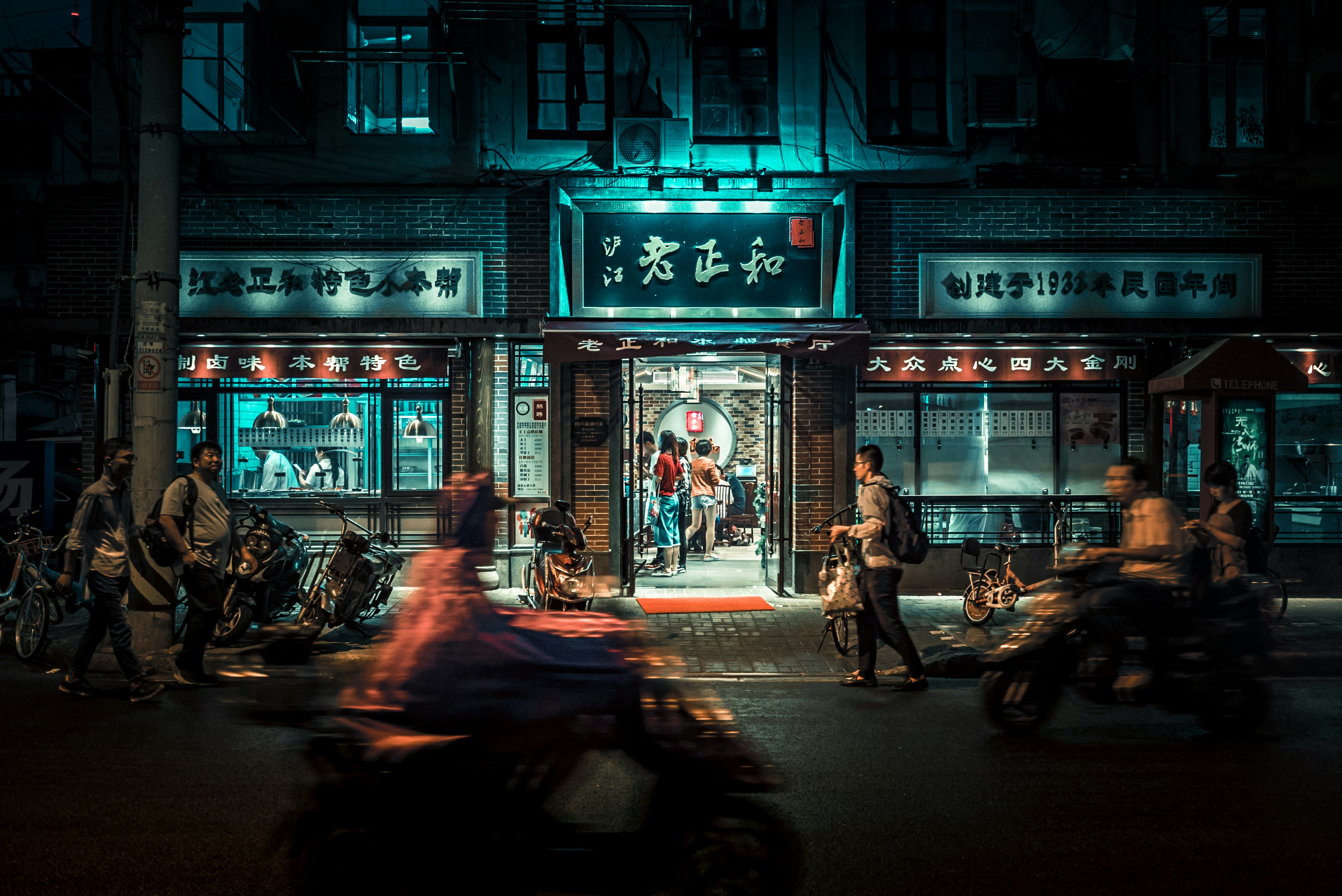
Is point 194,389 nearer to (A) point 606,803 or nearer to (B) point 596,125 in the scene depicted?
(B) point 596,125

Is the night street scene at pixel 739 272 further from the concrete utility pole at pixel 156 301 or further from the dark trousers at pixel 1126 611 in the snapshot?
the dark trousers at pixel 1126 611

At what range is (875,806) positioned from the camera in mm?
4957

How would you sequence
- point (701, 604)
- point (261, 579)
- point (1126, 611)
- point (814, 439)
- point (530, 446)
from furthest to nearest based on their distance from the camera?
point (530, 446)
point (814, 439)
point (701, 604)
point (261, 579)
point (1126, 611)

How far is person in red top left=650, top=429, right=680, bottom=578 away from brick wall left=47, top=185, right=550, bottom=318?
326 cm

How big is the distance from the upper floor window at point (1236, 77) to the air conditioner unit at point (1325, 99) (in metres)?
0.55

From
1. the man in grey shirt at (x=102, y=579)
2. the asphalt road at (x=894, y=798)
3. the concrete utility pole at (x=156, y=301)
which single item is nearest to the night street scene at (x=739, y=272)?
the concrete utility pole at (x=156, y=301)

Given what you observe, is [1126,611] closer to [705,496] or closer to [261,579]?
[261,579]

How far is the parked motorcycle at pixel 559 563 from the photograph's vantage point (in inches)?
419

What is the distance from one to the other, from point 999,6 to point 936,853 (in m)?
12.1

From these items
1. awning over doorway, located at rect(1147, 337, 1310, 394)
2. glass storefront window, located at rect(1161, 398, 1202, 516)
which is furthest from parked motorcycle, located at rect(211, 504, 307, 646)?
glass storefront window, located at rect(1161, 398, 1202, 516)

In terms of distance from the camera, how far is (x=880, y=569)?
24.9ft

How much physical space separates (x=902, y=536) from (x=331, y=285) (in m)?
8.69

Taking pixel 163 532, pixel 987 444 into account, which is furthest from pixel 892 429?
pixel 163 532

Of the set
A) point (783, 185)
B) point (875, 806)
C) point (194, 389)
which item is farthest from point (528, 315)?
point (875, 806)
